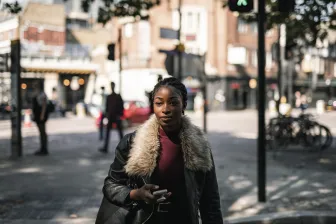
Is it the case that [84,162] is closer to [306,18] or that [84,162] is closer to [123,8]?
[123,8]

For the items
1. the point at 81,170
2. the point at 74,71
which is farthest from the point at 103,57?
the point at 81,170

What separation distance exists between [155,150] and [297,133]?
9.72 meters

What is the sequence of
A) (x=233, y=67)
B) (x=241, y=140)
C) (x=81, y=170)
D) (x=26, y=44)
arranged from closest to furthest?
(x=81, y=170) < (x=241, y=140) < (x=26, y=44) < (x=233, y=67)

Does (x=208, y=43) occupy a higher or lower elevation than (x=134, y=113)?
higher

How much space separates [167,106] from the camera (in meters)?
2.24

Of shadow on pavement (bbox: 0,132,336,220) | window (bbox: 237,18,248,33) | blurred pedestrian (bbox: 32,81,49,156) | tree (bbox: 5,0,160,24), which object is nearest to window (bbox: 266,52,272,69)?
window (bbox: 237,18,248,33)

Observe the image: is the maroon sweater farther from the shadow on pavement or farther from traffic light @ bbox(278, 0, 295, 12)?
traffic light @ bbox(278, 0, 295, 12)

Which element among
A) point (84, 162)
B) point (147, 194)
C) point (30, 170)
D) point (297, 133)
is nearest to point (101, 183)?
point (30, 170)

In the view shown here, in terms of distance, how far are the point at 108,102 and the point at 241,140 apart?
501 centimetres

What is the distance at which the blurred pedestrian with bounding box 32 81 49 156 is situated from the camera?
34.6 feet

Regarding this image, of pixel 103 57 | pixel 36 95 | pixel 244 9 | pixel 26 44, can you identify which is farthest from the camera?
pixel 103 57

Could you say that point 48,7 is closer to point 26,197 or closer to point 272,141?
point 272,141

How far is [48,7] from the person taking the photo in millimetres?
45406

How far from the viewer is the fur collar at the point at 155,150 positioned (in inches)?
85.9
